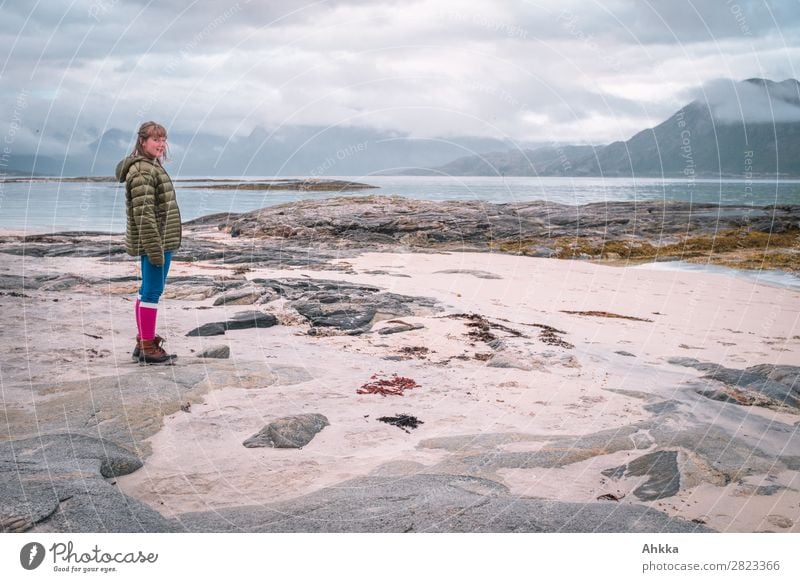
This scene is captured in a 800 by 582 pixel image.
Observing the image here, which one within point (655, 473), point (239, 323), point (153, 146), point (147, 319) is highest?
point (153, 146)

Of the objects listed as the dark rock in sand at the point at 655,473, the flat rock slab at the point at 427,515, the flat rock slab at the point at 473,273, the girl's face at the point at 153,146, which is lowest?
the flat rock slab at the point at 427,515

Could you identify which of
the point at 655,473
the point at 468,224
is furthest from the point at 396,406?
the point at 468,224

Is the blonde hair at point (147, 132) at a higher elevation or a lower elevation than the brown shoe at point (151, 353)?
higher

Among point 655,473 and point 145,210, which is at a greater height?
point 145,210

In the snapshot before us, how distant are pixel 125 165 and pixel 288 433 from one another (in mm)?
3820

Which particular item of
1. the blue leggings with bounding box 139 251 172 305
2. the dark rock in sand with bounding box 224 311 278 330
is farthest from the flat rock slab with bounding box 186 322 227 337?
the blue leggings with bounding box 139 251 172 305

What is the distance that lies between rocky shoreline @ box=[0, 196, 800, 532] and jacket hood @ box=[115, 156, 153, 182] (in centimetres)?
237

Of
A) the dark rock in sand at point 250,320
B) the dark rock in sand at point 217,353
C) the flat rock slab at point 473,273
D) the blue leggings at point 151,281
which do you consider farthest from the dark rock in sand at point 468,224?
the blue leggings at point 151,281

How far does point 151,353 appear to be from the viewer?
27.4 ft

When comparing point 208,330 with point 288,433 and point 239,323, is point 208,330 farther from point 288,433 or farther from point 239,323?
point 288,433

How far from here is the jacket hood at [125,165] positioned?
304 inches

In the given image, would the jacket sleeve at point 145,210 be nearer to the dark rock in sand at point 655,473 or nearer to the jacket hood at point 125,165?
the jacket hood at point 125,165

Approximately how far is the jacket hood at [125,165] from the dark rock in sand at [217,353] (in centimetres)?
252
